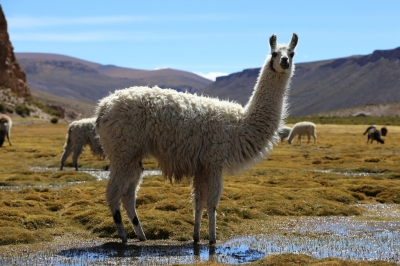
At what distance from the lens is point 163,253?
9.44 m

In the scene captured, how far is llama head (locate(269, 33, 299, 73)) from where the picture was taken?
1059 cm

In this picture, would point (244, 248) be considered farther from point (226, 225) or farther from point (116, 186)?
point (116, 186)

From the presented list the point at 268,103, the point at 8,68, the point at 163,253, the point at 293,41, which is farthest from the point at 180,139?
the point at 8,68

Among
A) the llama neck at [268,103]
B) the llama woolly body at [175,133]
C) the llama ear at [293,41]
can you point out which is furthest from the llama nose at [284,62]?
the llama woolly body at [175,133]

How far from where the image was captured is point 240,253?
375 inches

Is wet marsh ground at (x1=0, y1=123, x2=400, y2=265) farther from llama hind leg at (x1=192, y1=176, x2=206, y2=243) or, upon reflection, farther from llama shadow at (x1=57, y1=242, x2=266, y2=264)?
llama hind leg at (x1=192, y1=176, x2=206, y2=243)

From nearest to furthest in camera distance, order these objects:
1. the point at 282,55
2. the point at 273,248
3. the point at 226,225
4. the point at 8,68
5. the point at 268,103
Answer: the point at 273,248
the point at 282,55
the point at 268,103
the point at 226,225
the point at 8,68

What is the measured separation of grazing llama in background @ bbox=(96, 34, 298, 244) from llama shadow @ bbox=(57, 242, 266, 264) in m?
0.45

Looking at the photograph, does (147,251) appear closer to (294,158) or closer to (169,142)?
(169,142)

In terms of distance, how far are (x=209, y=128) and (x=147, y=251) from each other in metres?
2.43

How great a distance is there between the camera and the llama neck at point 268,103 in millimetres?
10852

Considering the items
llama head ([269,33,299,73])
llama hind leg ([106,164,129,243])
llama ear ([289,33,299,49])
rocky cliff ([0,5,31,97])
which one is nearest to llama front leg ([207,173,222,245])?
llama hind leg ([106,164,129,243])

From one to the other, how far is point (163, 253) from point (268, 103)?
11.3ft

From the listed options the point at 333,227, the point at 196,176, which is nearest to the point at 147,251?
the point at 196,176
